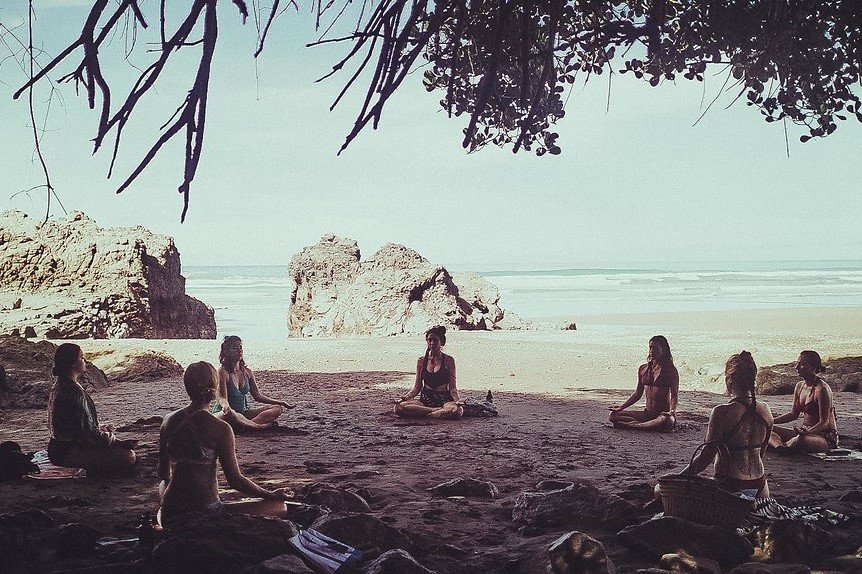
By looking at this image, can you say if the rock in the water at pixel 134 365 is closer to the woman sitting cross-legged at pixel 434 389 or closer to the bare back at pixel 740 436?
the woman sitting cross-legged at pixel 434 389

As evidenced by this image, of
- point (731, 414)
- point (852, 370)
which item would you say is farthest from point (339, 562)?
point (852, 370)

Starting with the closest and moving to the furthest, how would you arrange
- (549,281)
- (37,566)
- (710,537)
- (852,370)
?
(37,566), (710,537), (852,370), (549,281)

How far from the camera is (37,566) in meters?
3.75

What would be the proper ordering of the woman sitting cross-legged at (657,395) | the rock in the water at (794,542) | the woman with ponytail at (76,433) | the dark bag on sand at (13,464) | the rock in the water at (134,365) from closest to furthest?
the rock in the water at (794,542) < the dark bag on sand at (13,464) < the woman with ponytail at (76,433) < the woman sitting cross-legged at (657,395) < the rock in the water at (134,365)

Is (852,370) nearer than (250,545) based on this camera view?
No

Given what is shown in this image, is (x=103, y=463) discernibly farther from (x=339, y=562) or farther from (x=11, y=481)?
(x=339, y=562)

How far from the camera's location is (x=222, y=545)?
146 inches

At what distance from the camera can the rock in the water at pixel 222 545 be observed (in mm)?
3564

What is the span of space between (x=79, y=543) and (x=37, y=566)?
244 mm

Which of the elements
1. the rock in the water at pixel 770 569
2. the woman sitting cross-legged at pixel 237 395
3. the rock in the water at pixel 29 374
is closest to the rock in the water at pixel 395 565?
the rock in the water at pixel 770 569

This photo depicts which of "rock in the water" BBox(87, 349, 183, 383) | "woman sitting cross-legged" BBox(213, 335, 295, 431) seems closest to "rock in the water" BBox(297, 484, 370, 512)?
"woman sitting cross-legged" BBox(213, 335, 295, 431)

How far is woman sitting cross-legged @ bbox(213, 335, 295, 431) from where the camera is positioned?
25.6 feet

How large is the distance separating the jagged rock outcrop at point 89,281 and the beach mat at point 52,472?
11647mm

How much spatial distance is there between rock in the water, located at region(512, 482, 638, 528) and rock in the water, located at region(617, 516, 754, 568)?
40 cm
